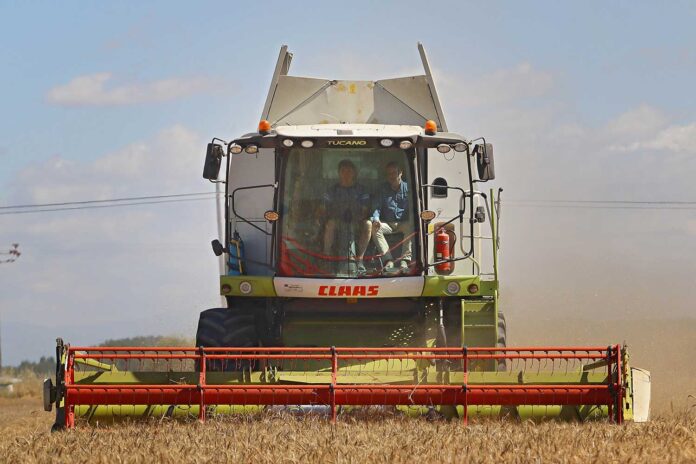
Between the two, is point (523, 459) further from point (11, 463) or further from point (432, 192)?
point (432, 192)

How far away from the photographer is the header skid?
1321 cm

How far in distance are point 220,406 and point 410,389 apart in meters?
1.49

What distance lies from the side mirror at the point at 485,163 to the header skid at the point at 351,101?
195 cm

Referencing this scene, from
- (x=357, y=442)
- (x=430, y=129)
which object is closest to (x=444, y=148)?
(x=430, y=129)

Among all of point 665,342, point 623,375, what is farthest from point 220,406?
point 665,342

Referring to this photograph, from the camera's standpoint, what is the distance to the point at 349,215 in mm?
11305

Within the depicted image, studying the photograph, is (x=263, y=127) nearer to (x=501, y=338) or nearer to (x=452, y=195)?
(x=452, y=195)

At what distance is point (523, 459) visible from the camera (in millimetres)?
7113

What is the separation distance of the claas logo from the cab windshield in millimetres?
109

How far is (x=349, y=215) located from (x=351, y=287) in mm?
658

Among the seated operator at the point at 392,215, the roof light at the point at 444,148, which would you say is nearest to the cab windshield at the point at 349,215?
the seated operator at the point at 392,215

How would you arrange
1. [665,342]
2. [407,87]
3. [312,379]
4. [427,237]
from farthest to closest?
[665,342], [407,87], [427,237], [312,379]

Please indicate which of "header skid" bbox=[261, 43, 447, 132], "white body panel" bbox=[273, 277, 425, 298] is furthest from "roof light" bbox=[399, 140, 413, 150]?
"header skid" bbox=[261, 43, 447, 132]

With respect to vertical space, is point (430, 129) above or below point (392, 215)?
above
